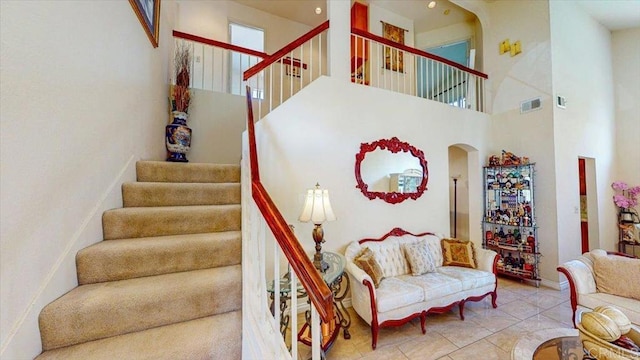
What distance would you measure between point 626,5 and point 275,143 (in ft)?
21.1

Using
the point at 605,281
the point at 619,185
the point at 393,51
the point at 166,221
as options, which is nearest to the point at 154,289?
the point at 166,221

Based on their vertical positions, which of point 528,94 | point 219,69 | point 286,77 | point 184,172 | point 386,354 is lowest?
point 386,354

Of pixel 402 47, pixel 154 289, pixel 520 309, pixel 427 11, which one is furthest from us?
pixel 427 11

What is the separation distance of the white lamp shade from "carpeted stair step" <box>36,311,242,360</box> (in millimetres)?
1126

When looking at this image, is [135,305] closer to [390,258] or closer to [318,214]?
[318,214]

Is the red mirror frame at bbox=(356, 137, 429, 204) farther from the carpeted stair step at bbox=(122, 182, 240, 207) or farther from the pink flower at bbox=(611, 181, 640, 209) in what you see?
the pink flower at bbox=(611, 181, 640, 209)

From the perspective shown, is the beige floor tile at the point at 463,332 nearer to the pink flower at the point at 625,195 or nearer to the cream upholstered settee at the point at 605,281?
the cream upholstered settee at the point at 605,281

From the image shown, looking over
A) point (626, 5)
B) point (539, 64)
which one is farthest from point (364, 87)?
point (626, 5)

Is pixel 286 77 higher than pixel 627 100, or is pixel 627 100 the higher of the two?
pixel 286 77

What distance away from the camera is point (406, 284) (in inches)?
106

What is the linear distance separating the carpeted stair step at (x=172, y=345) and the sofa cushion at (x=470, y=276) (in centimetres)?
256

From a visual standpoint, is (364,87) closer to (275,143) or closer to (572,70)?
(275,143)

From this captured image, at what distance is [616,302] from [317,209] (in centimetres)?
297

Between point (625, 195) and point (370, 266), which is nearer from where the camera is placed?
point (370, 266)
